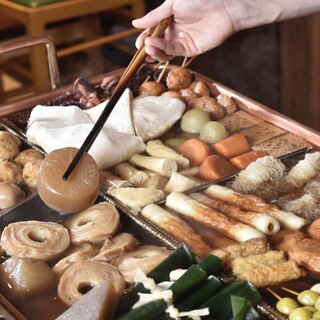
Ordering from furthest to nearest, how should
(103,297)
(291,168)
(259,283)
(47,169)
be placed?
(291,168), (47,169), (259,283), (103,297)

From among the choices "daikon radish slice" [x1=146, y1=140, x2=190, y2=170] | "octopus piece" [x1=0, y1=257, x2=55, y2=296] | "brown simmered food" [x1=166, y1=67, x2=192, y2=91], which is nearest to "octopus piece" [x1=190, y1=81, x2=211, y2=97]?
"brown simmered food" [x1=166, y1=67, x2=192, y2=91]

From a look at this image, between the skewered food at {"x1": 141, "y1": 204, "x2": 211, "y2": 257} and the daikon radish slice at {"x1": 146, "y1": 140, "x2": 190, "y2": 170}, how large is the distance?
404mm

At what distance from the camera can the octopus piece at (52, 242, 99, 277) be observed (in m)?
2.43

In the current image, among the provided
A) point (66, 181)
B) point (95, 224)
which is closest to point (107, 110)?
point (66, 181)

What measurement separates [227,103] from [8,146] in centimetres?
113

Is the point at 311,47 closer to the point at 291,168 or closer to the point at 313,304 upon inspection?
the point at 291,168

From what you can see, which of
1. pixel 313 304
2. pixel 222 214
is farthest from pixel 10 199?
pixel 313 304

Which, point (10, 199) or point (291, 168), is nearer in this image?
point (10, 199)

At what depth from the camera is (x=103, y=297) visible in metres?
2.07

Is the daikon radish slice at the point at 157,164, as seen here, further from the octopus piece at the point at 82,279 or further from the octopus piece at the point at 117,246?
the octopus piece at the point at 82,279

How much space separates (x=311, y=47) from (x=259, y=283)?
3.35m

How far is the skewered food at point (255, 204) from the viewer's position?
2645 mm

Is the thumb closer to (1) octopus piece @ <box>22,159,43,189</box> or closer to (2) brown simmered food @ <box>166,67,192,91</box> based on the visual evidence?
(2) brown simmered food @ <box>166,67,192,91</box>

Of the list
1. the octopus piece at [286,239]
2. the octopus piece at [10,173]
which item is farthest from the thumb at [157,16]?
the octopus piece at [286,239]
